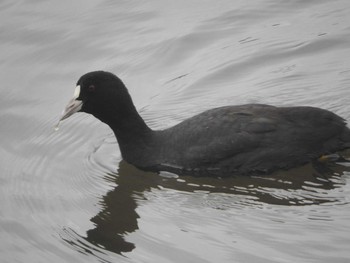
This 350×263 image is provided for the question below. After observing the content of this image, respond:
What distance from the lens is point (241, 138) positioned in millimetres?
7949

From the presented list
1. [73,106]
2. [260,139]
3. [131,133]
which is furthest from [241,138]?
[73,106]

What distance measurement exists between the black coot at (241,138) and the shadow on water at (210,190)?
119mm

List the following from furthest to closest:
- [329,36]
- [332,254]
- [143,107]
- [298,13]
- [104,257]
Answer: [298,13], [329,36], [143,107], [104,257], [332,254]

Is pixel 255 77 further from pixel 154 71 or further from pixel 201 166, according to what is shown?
pixel 201 166

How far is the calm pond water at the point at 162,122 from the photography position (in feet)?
23.3

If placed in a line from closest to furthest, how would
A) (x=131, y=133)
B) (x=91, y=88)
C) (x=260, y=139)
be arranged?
(x=260, y=139)
(x=91, y=88)
(x=131, y=133)

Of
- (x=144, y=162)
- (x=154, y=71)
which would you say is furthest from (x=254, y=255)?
(x=154, y=71)

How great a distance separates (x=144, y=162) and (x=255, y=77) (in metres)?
2.50

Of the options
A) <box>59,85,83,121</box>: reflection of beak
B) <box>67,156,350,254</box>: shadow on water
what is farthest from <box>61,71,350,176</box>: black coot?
<box>67,156,350,254</box>: shadow on water

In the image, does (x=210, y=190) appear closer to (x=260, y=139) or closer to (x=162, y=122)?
(x=260, y=139)

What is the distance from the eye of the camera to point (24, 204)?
8133mm

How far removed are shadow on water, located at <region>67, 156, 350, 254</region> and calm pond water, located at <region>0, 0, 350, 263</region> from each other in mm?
18

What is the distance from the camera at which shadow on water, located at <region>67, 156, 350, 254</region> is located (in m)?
7.50

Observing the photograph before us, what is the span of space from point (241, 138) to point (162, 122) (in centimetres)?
188
